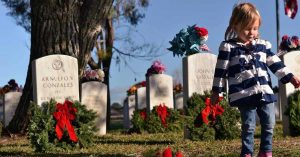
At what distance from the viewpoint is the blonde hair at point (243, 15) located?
5059 millimetres

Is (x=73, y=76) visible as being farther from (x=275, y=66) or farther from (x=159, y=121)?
(x=159, y=121)

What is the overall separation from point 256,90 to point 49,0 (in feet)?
24.3

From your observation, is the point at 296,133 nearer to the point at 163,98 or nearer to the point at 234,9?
the point at 163,98

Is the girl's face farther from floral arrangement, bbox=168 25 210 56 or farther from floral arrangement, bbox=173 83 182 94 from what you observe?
floral arrangement, bbox=173 83 182 94

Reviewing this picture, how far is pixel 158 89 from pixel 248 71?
8.93 meters

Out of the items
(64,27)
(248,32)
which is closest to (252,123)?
(248,32)

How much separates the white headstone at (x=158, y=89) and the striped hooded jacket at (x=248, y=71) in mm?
8557

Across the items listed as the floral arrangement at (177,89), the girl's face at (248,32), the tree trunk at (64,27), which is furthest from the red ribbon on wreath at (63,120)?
the floral arrangement at (177,89)

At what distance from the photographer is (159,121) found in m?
13.6

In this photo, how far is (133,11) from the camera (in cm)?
2502

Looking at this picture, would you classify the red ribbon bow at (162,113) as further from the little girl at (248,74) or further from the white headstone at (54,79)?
the little girl at (248,74)

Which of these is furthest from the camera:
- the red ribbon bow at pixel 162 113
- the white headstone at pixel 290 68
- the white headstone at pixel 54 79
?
the red ribbon bow at pixel 162 113

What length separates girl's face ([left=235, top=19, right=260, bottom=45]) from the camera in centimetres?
511

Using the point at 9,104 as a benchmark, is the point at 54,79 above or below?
above
